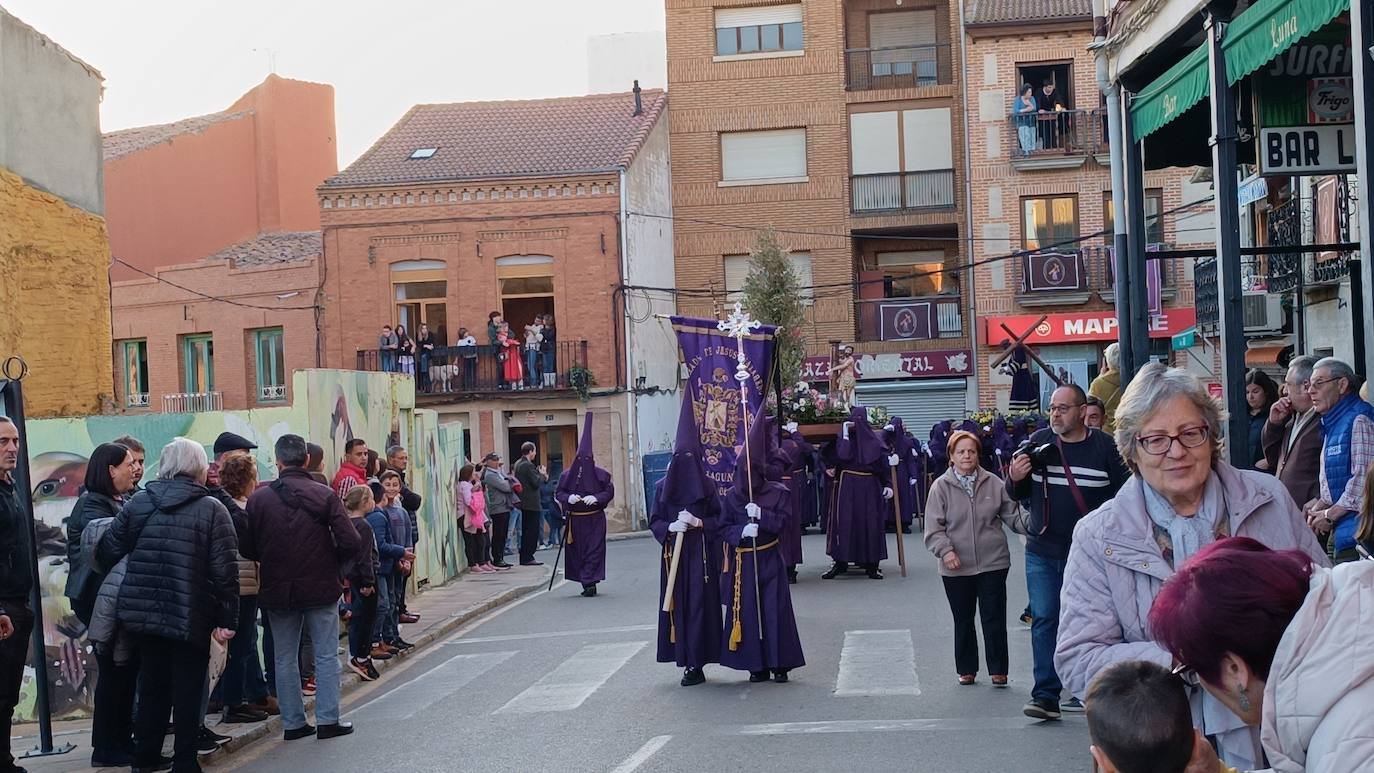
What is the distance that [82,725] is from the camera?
477 inches

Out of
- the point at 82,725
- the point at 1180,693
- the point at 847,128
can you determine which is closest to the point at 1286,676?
the point at 1180,693

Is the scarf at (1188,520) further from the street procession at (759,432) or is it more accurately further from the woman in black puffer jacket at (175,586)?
the woman in black puffer jacket at (175,586)

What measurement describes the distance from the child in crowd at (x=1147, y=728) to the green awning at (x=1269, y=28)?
596cm

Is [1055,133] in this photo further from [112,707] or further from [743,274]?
[112,707]

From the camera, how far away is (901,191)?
131ft

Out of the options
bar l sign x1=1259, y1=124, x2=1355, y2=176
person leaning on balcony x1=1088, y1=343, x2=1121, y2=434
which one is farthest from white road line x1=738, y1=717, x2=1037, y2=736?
person leaning on balcony x1=1088, y1=343, x2=1121, y2=434

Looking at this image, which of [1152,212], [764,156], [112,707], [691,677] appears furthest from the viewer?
[764,156]

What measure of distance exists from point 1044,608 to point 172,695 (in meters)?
5.23

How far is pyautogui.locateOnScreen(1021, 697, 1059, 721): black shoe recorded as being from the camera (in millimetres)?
9195

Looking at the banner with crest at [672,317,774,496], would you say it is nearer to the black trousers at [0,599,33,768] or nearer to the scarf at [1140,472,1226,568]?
the black trousers at [0,599,33,768]

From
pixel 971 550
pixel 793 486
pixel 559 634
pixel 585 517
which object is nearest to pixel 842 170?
pixel 585 517

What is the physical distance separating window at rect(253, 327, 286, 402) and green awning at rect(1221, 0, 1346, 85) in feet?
108

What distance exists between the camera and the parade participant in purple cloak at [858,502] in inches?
733

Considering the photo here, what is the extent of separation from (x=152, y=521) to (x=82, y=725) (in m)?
4.11
